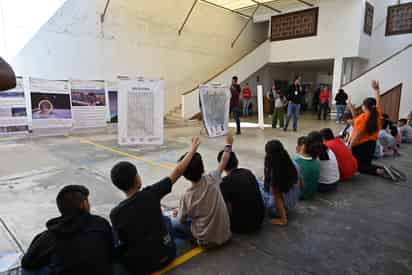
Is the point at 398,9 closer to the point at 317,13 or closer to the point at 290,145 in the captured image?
the point at 317,13

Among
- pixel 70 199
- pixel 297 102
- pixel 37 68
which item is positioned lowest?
pixel 70 199

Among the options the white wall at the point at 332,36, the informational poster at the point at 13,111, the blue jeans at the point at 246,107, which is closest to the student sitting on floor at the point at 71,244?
the informational poster at the point at 13,111

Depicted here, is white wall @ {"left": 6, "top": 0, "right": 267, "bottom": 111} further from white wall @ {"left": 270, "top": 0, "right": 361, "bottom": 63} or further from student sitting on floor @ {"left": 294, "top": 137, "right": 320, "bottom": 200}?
student sitting on floor @ {"left": 294, "top": 137, "right": 320, "bottom": 200}

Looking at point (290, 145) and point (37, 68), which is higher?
point (37, 68)

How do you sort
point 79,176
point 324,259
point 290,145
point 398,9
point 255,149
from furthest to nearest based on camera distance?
point 398,9, point 290,145, point 255,149, point 79,176, point 324,259

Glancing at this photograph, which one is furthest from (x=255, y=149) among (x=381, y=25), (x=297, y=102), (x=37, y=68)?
(x=381, y=25)

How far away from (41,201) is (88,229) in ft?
6.76

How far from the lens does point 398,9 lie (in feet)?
36.5

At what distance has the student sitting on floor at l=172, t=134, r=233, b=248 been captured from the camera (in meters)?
1.92

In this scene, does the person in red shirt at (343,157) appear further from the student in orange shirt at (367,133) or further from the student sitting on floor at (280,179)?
the student sitting on floor at (280,179)

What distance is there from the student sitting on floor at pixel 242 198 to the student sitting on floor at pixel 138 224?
644mm

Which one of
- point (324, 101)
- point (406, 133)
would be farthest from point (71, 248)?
point (324, 101)

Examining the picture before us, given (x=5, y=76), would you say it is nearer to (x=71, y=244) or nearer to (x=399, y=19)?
(x=71, y=244)

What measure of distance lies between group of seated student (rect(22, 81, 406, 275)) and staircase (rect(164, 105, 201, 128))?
7.04m
